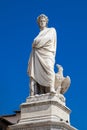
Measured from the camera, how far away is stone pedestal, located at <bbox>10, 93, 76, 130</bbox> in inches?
728

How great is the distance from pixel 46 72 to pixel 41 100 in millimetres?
1538

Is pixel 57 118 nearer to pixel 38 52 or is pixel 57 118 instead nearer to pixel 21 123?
pixel 21 123

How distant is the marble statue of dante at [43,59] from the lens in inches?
795

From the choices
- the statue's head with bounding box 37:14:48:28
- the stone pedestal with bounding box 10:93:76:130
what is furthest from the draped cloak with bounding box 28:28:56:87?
the stone pedestal with bounding box 10:93:76:130

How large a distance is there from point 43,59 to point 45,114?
3014mm

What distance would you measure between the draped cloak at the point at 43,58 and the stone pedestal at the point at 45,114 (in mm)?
974

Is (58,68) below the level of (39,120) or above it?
above

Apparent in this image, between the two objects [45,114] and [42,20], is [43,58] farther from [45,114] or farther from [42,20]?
[45,114]

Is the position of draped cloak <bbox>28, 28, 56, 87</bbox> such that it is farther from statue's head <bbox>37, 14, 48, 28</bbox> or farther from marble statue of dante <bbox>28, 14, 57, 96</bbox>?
statue's head <bbox>37, 14, 48, 28</bbox>

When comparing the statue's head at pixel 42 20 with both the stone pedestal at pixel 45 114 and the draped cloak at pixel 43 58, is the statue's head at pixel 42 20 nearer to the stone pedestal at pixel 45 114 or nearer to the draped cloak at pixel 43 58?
the draped cloak at pixel 43 58

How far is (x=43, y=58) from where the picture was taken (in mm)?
20594

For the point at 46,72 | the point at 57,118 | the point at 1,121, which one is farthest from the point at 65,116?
the point at 1,121

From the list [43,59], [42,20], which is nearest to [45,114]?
[43,59]

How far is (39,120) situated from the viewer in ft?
61.9
